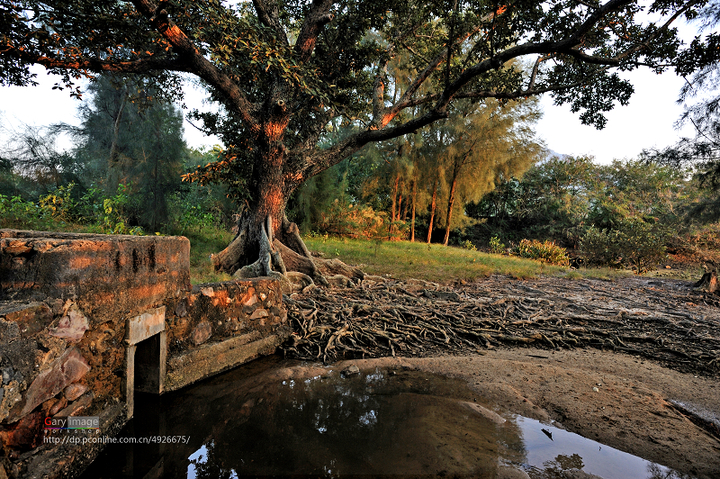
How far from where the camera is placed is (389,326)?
4.83 meters

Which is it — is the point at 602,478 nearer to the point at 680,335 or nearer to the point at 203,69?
the point at 680,335

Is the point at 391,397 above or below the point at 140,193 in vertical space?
below

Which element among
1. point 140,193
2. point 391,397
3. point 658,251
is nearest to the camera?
point 391,397

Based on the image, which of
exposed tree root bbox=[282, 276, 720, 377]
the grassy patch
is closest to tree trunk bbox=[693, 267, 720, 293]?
exposed tree root bbox=[282, 276, 720, 377]

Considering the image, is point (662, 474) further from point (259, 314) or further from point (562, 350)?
point (259, 314)

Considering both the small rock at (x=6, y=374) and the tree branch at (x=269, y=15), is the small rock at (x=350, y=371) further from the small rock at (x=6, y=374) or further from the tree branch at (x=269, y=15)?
the tree branch at (x=269, y=15)

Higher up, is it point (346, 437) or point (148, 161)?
point (148, 161)

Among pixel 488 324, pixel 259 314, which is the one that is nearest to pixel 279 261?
pixel 259 314

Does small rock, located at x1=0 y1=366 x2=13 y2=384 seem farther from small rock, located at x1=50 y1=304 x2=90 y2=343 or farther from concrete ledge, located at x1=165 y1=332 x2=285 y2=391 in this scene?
concrete ledge, located at x1=165 y1=332 x2=285 y2=391

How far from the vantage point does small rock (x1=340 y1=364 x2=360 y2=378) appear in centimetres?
368

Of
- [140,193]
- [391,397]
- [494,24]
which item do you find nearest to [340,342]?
[391,397]

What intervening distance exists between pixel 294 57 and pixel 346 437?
19.5ft

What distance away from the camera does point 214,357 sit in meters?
3.55

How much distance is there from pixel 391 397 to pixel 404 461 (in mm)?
922
